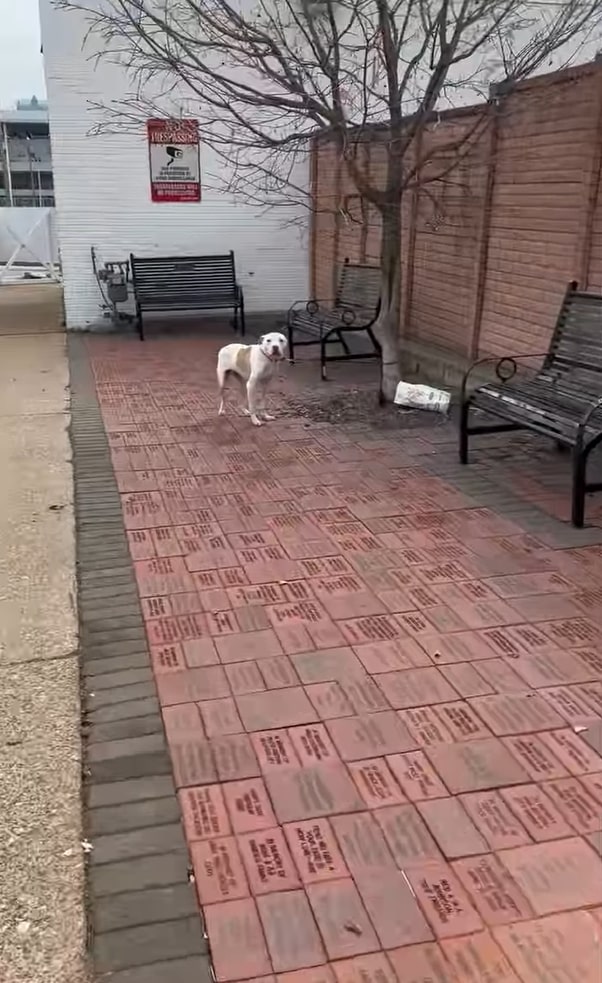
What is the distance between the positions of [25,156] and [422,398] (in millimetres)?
21696

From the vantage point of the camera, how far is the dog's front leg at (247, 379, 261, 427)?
20.9 feet

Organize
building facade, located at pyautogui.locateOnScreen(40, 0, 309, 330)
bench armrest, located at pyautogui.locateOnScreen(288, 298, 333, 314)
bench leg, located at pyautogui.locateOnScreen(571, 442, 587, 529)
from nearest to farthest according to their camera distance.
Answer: bench leg, located at pyautogui.locateOnScreen(571, 442, 587, 529), bench armrest, located at pyautogui.locateOnScreen(288, 298, 333, 314), building facade, located at pyautogui.locateOnScreen(40, 0, 309, 330)

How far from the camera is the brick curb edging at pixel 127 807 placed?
197 cm

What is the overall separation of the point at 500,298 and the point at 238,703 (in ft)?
16.3

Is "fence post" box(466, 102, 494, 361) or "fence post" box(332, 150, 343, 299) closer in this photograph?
"fence post" box(466, 102, 494, 361)

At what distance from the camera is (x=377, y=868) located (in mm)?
2205

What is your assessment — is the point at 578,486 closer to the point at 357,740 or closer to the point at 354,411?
the point at 357,740

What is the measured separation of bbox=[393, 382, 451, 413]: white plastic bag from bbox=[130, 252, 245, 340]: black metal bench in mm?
4924

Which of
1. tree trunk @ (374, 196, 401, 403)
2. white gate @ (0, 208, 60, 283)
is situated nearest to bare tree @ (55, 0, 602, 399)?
tree trunk @ (374, 196, 401, 403)

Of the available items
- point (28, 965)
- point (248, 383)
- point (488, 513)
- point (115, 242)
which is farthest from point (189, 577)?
point (115, 242)

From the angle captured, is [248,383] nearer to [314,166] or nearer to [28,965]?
[28,965]

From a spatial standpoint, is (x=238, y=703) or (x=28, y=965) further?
(x=238, y=703)

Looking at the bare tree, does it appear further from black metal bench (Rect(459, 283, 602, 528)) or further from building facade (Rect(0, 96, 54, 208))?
building facade (Rect(0, 96, 54, 208))

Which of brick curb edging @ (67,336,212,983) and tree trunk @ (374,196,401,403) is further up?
tree trunk @ (374,196,401,403)
